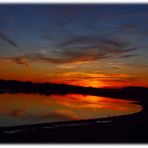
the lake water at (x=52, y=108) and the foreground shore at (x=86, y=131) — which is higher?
the lake water at (x=52, y=108)

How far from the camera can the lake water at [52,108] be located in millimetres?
2680

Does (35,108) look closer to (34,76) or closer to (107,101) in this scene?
(34,76)

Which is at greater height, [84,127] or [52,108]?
[52,108]

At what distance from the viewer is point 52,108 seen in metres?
2.71

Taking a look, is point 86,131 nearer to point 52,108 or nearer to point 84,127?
point 84,127

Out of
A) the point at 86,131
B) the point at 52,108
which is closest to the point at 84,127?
the point at 86,131

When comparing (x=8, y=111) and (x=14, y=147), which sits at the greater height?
(x=8, y=111)

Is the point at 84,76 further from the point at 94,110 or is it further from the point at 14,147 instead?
the point at 14,147

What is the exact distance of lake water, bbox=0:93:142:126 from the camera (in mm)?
2680

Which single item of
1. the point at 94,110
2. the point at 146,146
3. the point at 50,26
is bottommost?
Answer: the point at 146,146

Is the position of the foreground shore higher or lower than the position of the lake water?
lower
